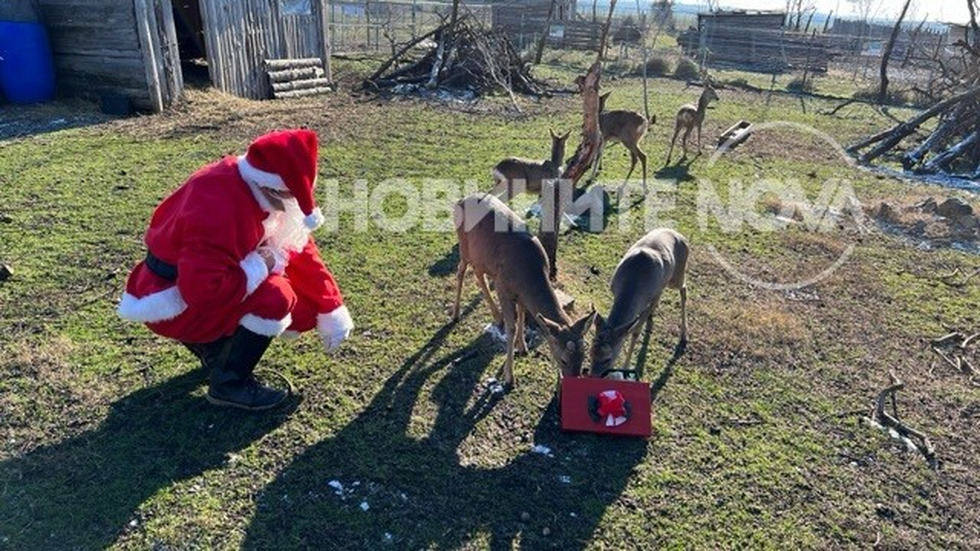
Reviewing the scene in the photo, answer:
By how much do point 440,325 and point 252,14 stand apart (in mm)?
12328

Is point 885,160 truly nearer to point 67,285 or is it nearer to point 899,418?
point 899,418

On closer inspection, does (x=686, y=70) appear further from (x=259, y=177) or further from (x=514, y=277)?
(x=259, y=177)

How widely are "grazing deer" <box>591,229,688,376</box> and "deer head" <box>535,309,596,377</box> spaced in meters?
0.16

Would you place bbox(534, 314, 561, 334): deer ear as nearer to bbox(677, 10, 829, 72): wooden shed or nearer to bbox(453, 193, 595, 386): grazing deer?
bbox(453, 193, 595, 386): grazing deer

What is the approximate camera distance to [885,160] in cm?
1373

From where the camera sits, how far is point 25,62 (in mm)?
12320

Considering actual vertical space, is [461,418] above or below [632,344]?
below

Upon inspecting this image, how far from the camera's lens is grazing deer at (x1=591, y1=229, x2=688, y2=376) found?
14.9 ft

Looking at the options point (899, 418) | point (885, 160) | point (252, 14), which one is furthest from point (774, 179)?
point (252, 14)

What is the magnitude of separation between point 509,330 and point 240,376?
6.25 feet

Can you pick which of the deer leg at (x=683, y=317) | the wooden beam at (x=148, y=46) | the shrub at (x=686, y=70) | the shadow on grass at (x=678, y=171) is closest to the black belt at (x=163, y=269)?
the deer leg at (x=683, y=317)

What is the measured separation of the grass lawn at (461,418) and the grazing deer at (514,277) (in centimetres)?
43

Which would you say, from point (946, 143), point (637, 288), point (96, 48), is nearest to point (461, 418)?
point (637, 288)

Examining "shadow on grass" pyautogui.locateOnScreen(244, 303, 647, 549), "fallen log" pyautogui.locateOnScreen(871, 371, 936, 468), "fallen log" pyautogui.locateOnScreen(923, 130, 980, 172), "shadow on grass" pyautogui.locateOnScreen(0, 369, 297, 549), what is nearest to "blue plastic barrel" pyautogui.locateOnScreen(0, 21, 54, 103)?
"shadow on grass" pyautogui.locateOnScreen(0, 369, 297, 549)
